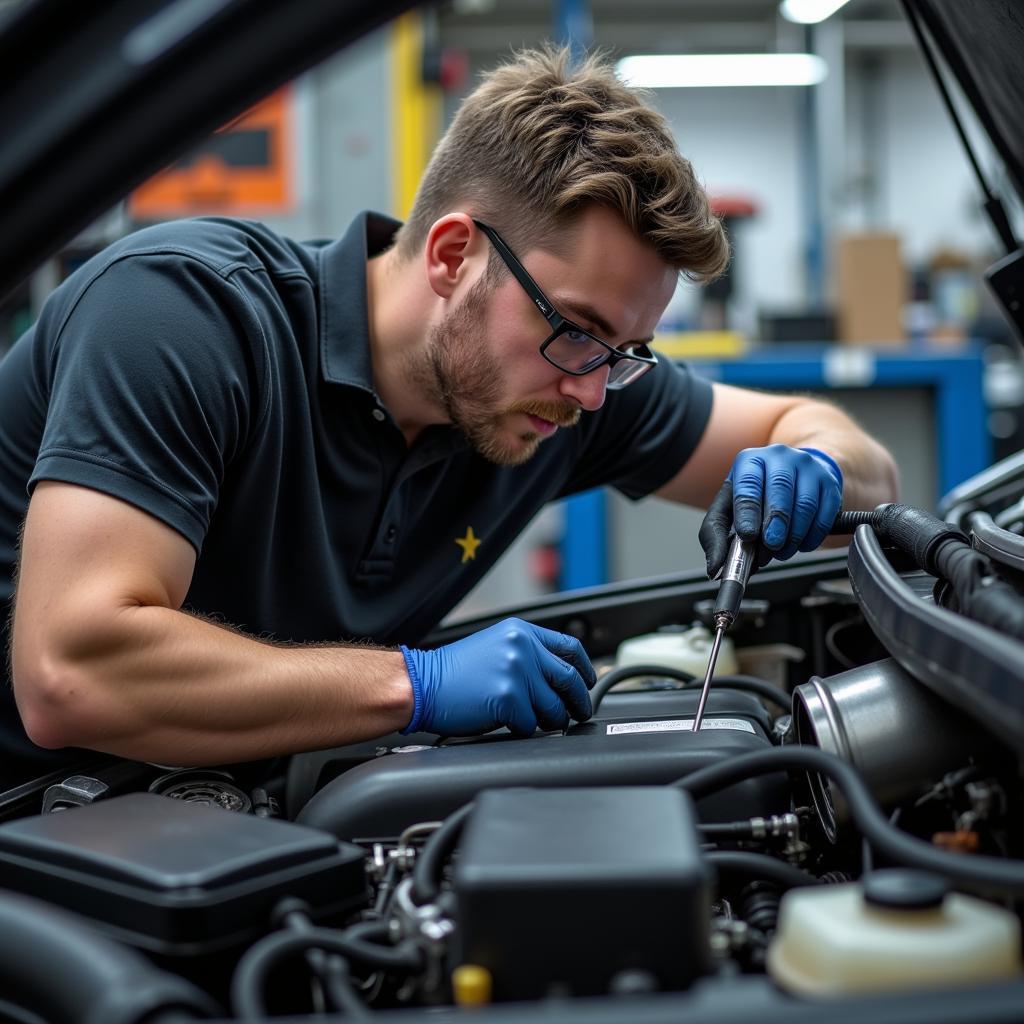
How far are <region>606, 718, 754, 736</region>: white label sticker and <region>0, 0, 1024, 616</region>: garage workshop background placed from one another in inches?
21.0

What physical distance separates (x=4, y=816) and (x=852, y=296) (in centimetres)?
328

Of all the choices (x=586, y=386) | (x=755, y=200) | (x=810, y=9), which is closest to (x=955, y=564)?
(x=586, y=386)

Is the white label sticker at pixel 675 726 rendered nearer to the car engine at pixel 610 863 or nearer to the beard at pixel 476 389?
the car engine at pixel 610 863

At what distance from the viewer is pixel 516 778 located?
2.62ft

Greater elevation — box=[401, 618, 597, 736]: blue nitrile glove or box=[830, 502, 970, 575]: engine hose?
box=[830, 502, 970, 575]: engine hose

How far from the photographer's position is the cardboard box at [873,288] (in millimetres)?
3684

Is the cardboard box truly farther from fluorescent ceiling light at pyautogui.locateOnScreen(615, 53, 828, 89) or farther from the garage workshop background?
fluorescent ceiling light at pyautogui.locateOnScreen(615, 53, 828, 89)

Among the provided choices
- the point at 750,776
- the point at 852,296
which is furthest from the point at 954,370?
the point at 750,776

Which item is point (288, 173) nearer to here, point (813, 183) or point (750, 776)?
point (750, 776)

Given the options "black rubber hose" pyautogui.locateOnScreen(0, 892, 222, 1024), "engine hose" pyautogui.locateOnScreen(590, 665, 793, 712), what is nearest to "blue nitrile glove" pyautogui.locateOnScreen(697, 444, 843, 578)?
"engine hose" pyautogui.locateOnScreen(590, 665, 793, 712)

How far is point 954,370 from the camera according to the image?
3080mm

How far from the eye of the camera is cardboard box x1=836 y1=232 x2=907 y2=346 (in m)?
3.68

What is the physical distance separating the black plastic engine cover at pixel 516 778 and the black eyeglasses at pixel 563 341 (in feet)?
1.70

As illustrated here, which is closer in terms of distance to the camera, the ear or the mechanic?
the mechanic
